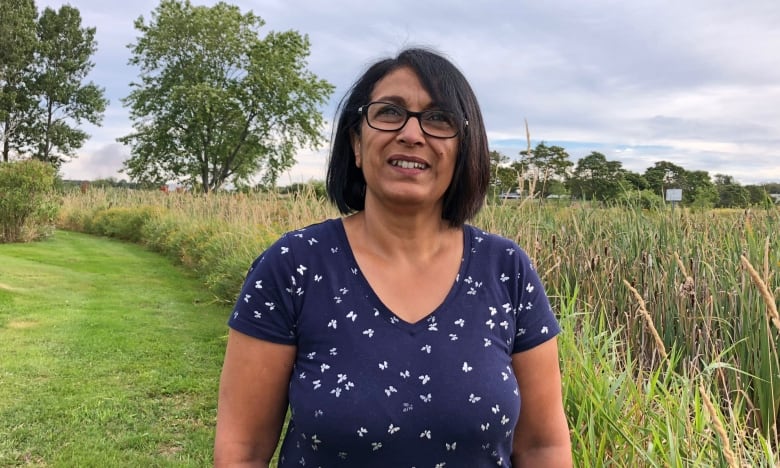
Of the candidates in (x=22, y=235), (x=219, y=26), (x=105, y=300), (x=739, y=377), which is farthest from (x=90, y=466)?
(x=219, y=26)

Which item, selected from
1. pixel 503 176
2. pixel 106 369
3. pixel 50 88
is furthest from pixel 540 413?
pixel 50 88

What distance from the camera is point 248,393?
128 centimetres

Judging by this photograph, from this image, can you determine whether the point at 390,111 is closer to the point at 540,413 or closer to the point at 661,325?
the point at 540,413

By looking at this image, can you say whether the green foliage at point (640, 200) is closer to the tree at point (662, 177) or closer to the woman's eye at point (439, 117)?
the tree at point (662, 177)

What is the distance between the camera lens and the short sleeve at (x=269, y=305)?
1273mm

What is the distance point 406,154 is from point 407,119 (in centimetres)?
8

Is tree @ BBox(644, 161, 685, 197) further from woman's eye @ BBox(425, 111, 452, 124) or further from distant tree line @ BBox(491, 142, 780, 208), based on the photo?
woman's eye @ BBox(425, 111, 452, 124)

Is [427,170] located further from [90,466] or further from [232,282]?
[232,282]

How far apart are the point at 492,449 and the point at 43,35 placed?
35.8 m

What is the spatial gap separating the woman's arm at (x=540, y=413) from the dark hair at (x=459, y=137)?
0.40 meters

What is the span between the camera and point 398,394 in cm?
124

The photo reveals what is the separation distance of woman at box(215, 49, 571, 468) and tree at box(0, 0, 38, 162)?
2940 cm

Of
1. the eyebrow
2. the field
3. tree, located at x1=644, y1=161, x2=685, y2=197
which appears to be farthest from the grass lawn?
tree, located at x1=644, y1=161, x2=685, y2=197

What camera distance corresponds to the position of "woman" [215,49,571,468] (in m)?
1.24
